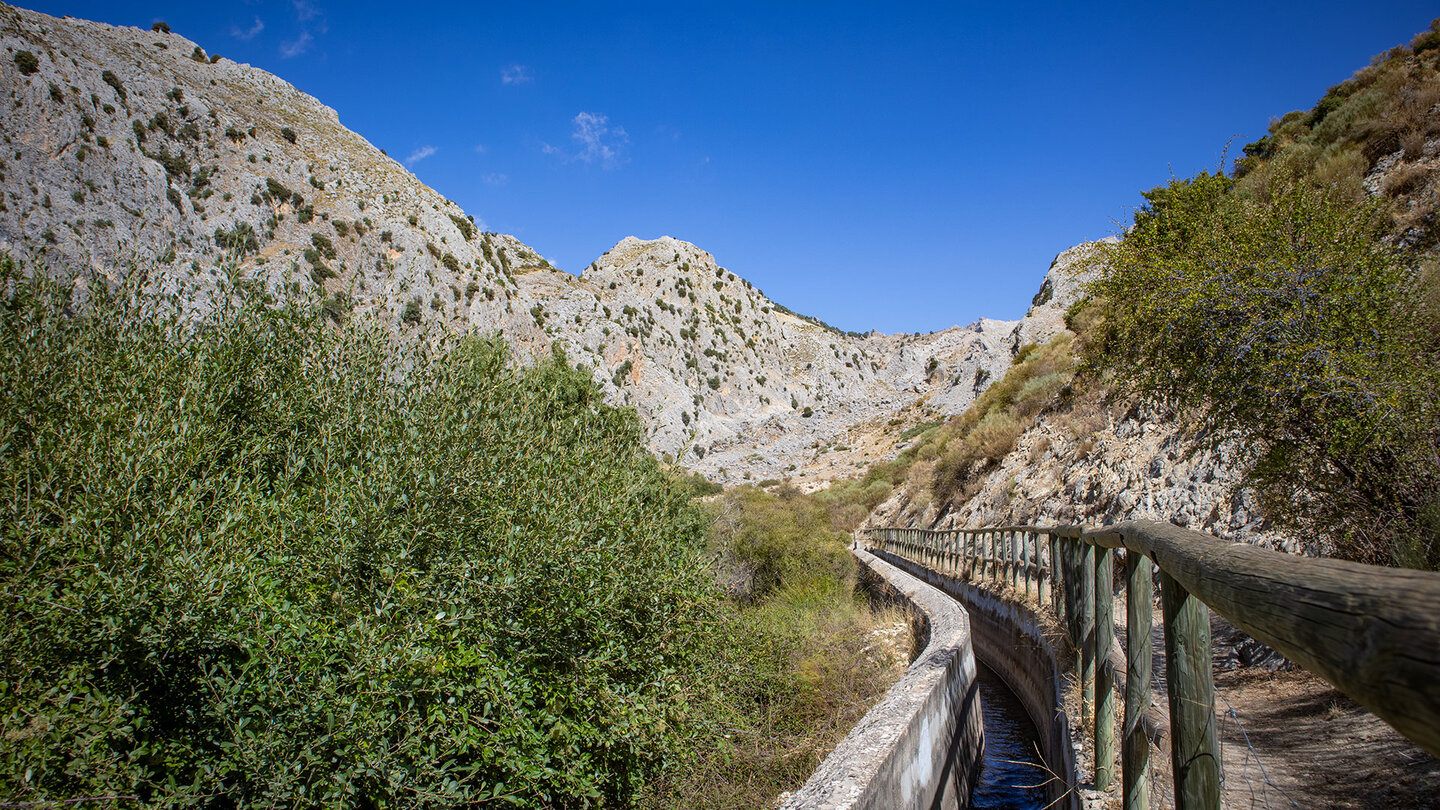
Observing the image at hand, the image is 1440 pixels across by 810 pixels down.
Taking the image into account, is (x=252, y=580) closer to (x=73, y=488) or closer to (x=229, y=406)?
(x=73, y=488)

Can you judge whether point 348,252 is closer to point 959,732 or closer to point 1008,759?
point 1008,759

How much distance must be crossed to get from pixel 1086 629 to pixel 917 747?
5.12ft

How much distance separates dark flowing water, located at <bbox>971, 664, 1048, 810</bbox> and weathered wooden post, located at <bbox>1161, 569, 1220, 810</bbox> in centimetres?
336

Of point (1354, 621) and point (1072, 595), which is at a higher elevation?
point (1354, 621)

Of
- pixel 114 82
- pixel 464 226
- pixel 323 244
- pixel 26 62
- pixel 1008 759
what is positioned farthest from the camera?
pixel 464 226

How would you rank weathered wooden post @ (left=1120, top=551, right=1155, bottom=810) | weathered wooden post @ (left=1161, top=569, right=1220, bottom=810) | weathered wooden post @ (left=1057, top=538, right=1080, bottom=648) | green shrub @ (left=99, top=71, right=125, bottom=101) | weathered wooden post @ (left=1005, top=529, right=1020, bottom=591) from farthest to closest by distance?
green shrub @ (left=99, top=71, right=125, bottom=101), weathered wooden post @ (left=1005, top=529, right=1020, bottom=591), weathered wooden post @ (left=1057, top=538, right=1080, bottom=648), weathered wooden post @ (left=1120, top=551, right=1155, bottom=810), weathered wooden post @ (left=1161, top=569, right=1220, bottom=810)

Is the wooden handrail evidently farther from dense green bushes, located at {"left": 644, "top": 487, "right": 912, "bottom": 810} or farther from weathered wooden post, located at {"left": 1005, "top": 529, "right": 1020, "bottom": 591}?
weathered wooden post, located at {"left": 1005, "top": 529, "right": 1020, "bottom": 591}

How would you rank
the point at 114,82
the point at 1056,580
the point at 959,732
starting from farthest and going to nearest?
the point at 114,82, the point at 1056,580, the point at 959,732

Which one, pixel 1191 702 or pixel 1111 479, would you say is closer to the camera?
pixel 1191 702

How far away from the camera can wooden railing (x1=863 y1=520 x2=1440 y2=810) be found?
3.02 ft

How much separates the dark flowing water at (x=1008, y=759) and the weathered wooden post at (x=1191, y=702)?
11.0ft

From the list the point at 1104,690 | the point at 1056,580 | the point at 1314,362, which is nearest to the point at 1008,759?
the point at 1056,580

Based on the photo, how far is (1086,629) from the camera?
5.25 meters

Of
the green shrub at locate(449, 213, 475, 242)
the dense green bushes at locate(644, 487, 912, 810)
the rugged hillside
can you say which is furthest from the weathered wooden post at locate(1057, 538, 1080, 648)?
the green shrub at locate(449, 213, 475, 242)
